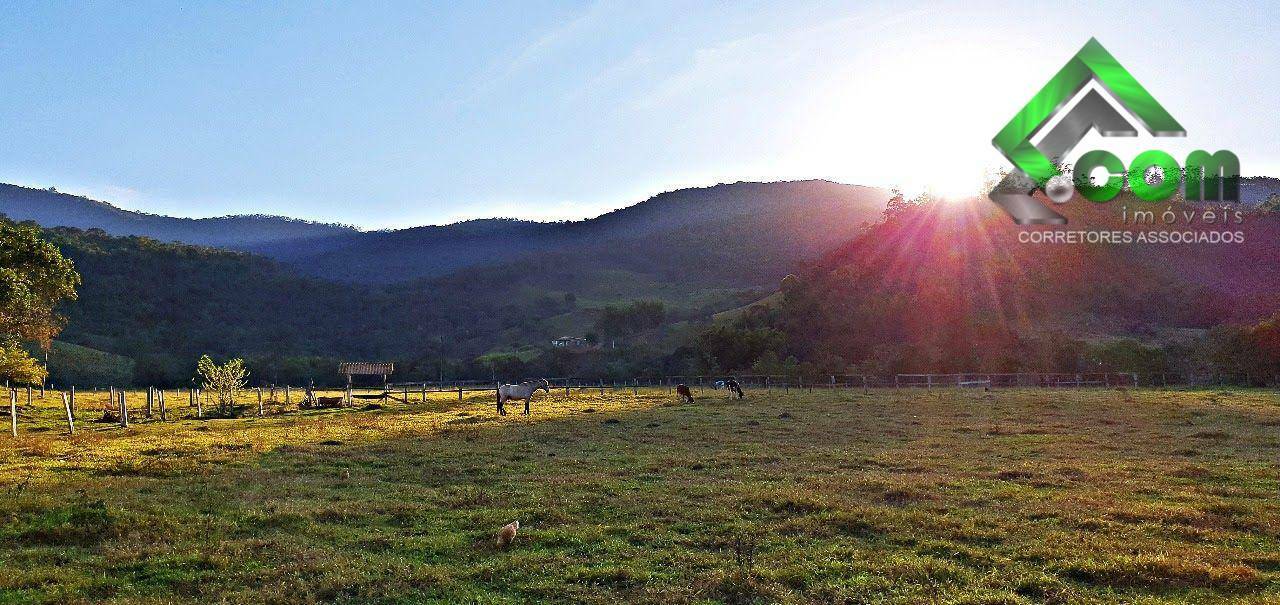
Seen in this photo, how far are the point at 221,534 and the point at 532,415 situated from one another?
2849 centimetres

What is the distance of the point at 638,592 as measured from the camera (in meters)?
11.0

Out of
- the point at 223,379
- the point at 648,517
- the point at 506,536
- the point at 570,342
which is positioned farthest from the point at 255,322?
the point at 506,536

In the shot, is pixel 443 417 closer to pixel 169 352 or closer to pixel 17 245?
pixel 17 245

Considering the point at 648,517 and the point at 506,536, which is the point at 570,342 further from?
the point at 506,536

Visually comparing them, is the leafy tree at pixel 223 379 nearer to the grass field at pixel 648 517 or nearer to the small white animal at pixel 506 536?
the grass field at pixel 648 517

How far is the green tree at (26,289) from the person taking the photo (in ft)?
116

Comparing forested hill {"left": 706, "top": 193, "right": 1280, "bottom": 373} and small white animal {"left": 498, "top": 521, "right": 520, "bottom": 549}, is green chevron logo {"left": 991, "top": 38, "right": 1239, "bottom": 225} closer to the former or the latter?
forested hill {"left": 706, "top": 193, "right": 1280, "bottom": 373}

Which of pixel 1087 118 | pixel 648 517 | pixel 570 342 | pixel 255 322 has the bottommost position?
pixel 648 517

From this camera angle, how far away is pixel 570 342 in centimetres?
16425

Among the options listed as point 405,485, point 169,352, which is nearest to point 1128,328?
point 405,485

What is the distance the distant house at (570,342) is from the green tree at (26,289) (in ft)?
361

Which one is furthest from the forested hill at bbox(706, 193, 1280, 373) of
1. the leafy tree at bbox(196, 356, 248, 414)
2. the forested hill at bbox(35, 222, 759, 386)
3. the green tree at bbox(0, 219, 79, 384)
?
the green tree at bbox(0, 219, 79, 384)

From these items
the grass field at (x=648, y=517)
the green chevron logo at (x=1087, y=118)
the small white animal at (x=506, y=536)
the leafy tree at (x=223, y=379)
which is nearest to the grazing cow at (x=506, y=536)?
the small white animal at (x=506, y=536)

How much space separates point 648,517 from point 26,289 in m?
37.2
